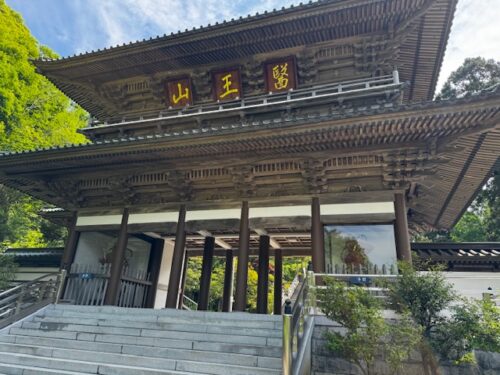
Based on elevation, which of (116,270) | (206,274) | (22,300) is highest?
(206,274)

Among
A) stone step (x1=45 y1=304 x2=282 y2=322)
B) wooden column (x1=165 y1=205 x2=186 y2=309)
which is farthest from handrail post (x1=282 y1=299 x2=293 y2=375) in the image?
wooden column (x1=165 y1=205 x2=186 y2=309)

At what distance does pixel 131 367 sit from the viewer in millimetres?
5250

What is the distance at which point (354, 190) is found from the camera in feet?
28.0

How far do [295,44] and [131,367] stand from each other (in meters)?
9.21

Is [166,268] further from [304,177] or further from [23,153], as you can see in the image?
[304,177]

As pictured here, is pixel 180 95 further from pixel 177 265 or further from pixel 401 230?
pixel 401 230

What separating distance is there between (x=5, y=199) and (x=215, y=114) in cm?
1160

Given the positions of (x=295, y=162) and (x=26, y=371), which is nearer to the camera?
(x=26, y=371)

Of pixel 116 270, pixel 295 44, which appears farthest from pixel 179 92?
pixel 116 270

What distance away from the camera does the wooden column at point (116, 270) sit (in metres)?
9.61

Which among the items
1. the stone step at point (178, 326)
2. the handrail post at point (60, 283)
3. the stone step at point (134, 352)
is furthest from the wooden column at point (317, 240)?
the handrail post at point (60, 283)

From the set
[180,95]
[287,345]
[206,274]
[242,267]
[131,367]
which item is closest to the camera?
[287,345]

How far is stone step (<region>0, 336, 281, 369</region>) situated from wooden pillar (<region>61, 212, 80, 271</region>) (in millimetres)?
4078

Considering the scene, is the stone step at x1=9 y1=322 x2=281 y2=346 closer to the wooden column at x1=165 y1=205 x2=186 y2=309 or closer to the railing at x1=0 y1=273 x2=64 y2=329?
the railing at x1=0 y1=273 x2=64 y2=329
